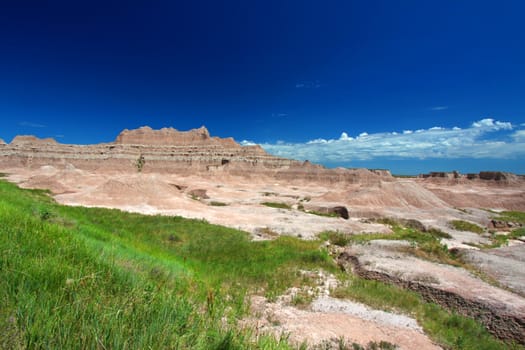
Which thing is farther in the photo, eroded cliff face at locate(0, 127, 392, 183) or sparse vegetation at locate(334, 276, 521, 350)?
eroded cliff face at locate(0, 127, 392, 183)

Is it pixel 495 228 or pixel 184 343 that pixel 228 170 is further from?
pixel 184 343

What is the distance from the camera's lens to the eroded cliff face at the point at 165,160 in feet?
283

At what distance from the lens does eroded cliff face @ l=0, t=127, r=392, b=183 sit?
86125mm

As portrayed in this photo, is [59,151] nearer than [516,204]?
No

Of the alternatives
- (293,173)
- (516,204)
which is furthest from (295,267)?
(293,173)

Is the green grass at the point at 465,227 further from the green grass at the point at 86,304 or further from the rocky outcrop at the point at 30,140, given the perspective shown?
the rocky outcrop at the point at 30,140

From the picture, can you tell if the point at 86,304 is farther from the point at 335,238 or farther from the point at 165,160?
the point at 165,160

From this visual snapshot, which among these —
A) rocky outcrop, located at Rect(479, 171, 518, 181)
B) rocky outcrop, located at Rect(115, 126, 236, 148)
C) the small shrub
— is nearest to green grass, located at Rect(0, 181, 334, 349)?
the small shrub

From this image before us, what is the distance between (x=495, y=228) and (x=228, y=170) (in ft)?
240

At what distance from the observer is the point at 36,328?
198 cm

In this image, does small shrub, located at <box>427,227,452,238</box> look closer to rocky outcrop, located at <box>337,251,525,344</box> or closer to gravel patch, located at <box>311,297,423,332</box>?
rocky outcrop, located at <box>337,251,525,344</box>

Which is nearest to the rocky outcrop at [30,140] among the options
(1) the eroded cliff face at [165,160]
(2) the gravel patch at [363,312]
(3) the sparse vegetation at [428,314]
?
(1) the eroded cliff face at [165,160]

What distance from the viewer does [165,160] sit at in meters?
97.6

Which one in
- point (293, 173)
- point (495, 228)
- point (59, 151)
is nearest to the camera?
point (495, 228)
